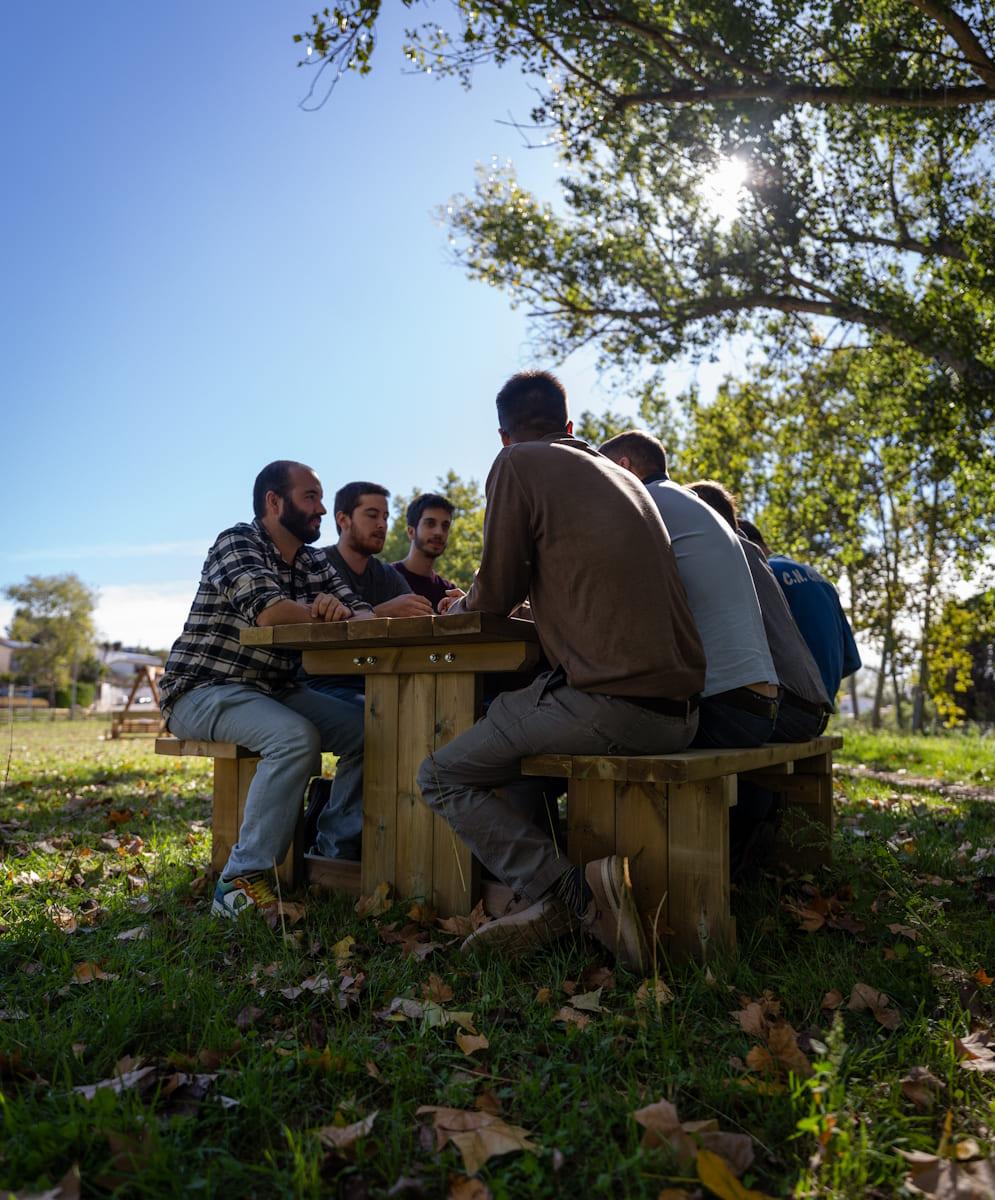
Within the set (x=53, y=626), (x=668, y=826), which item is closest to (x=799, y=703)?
(x=668, y=826)

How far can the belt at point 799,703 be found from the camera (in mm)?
3770

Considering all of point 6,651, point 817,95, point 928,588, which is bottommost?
point 6,651

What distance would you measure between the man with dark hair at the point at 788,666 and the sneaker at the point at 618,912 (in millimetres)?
1258

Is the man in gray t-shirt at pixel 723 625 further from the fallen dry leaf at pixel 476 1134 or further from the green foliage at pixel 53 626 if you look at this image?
the green foliage at pixel 53 626

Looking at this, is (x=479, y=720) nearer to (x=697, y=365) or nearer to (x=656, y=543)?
(x=656, y=543)

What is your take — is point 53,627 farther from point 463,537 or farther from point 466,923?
point 466,923

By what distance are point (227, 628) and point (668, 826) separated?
214cm

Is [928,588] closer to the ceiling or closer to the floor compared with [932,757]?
closer to the ceiling

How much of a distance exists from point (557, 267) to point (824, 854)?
33.5 feet

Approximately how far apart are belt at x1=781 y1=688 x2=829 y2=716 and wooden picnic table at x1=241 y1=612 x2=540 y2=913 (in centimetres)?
110

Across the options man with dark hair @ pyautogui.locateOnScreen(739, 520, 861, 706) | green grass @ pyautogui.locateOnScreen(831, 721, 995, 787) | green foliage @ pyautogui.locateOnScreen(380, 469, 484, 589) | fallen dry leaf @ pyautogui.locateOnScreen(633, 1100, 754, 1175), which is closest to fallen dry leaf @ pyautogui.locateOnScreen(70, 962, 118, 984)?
fallen dry leaf @ pyautogui.locateOnScreen(633, 1100, 754, 1175)

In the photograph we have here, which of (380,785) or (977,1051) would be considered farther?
(380,785)

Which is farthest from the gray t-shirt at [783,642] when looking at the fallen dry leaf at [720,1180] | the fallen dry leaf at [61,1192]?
the fallen dry leaf at [61,1192]

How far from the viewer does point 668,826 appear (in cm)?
301
